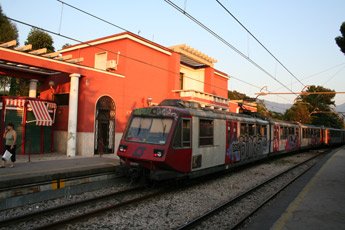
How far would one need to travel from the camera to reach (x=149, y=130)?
448 inches

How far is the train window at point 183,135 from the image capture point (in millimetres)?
10898

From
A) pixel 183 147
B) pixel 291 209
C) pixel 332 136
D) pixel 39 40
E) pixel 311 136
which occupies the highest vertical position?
pixel 39 40

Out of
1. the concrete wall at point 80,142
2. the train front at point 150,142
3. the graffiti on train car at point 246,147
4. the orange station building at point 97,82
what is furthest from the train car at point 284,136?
the train front at point 150,142

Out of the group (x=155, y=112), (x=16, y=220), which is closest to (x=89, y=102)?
(x=155, y=112)

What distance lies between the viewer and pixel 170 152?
34.5ft

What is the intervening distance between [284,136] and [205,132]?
1459 cm

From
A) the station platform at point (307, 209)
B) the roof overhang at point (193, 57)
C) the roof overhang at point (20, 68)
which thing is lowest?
the station platform at point (307, 209)

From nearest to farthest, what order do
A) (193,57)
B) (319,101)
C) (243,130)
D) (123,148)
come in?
1. (123,148)
2. (243,130)
3. (193,57)
4. (319,101)

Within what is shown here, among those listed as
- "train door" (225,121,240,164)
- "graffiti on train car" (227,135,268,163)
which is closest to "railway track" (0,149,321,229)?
"train door" (225,121,240,164)

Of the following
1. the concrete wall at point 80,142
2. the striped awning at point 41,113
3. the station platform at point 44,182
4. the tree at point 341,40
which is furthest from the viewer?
the concrete wall at point 80,142

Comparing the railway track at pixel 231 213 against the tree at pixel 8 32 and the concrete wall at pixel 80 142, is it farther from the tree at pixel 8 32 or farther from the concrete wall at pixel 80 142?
the tree at pixel 8 32

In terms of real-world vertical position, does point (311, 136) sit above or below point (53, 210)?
above

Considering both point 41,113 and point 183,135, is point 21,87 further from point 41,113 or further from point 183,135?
point 183,135

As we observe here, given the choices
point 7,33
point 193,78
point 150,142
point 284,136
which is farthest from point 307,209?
point 7,33
